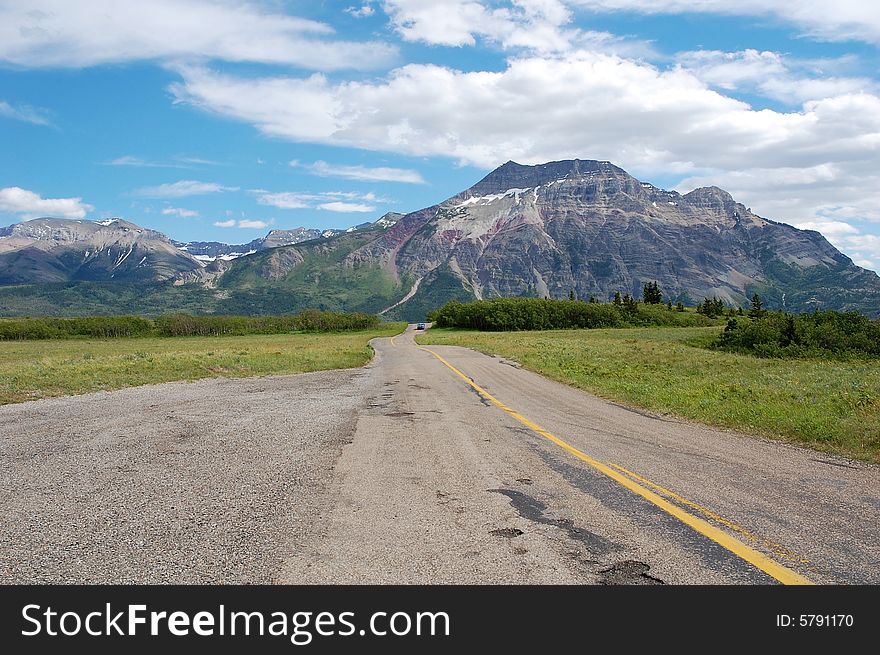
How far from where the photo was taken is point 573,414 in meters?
15.3

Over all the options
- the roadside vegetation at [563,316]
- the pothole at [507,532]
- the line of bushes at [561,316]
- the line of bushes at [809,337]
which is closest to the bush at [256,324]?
the line of bushes at [561,316]

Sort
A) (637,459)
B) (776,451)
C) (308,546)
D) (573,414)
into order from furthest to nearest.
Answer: (573,414), (776,451), (637,459), (308,546)

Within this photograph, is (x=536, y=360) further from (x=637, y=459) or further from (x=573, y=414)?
(x=637, y=459)

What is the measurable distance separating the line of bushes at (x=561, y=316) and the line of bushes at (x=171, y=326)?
40.4 meters

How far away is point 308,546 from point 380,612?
4.38 feet

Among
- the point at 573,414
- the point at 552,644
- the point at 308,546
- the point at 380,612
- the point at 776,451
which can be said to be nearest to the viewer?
the point at 552,644

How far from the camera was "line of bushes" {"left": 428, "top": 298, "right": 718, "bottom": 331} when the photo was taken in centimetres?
13100

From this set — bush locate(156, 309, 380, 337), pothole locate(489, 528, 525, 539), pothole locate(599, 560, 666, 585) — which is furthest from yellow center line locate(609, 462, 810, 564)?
bush locate(156, 309, 380, 337)

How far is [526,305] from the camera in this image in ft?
456

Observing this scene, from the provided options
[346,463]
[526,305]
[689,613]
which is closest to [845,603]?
[689,613]

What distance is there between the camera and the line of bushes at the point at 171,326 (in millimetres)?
128625

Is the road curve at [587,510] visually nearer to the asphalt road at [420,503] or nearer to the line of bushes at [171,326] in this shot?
the asphalt road at [420,503]

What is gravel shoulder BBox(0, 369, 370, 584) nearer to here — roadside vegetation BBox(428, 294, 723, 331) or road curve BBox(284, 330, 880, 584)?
road curve BBox(284, 330, 880, 584)

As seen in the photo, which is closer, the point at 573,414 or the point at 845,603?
the point at 845,603
